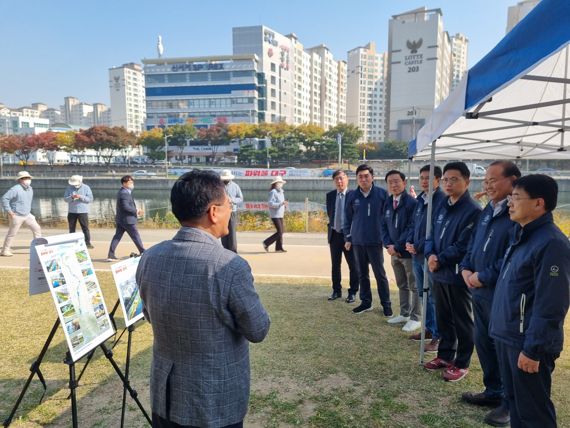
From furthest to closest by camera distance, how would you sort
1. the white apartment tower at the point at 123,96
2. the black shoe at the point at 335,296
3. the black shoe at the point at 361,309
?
1. the white apartment tower at the point at 123,96
2. the black shoe at the point at 335,296
3. the black shoe at the point at 361,309

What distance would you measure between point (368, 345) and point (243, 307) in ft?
9.50

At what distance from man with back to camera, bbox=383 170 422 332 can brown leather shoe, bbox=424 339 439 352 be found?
37 centimetres

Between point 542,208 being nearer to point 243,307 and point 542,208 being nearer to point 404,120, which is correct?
point 243,307

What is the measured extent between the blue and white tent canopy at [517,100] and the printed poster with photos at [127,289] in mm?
2744

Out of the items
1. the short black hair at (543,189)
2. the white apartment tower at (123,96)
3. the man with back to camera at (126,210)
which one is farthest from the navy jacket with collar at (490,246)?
the white apartment tower at (123,96)

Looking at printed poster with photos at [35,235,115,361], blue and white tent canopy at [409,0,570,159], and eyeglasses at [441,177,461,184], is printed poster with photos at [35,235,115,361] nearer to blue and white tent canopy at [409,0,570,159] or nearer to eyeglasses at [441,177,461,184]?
blue and white tent canopy at [409,0,570,159]

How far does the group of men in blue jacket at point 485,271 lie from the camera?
6.71 feet

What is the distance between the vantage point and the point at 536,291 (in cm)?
203

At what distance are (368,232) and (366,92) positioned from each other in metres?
136

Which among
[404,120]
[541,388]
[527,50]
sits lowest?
[541,388]

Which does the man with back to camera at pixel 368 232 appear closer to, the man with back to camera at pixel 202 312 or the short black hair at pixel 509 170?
the short black hair at pixel 509 170

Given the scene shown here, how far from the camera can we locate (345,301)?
542 centimetres

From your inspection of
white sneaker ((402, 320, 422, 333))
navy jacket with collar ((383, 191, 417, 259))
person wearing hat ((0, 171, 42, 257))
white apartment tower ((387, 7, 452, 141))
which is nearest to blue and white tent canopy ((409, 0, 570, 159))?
navy jacket with collar ((383, 191, 417, 259))

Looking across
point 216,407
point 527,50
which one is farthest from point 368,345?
point 527,50
